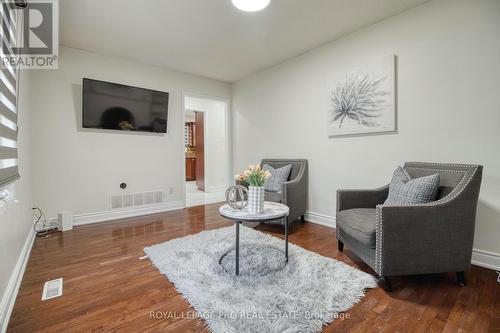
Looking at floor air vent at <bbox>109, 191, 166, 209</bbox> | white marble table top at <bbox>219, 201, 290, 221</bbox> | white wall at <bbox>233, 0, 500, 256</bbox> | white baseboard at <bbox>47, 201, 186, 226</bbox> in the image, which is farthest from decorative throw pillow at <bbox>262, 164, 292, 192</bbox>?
floor air vent at <bbox>109, 191, 166, 209</bbox>

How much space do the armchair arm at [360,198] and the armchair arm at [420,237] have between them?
0.66 meters

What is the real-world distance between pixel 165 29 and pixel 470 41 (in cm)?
305

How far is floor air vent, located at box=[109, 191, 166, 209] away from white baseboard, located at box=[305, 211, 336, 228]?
2.47 metres

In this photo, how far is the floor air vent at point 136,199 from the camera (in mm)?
3656

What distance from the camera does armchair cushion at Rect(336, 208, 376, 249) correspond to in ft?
5.88

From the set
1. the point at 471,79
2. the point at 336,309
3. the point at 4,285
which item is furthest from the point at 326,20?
the point at 4,285

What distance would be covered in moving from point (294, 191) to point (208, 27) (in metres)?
2.24

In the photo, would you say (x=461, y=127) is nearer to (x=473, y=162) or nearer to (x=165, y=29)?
(x=473, y=162)

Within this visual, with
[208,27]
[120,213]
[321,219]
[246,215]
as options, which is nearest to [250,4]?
[208,27]

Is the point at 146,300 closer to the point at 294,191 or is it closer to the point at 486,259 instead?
the point at 294,191

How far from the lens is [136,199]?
12.6 feet

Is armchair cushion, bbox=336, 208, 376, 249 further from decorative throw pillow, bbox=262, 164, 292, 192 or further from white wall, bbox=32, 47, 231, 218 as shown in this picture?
white wall, bbox=32, 47, 231, 218

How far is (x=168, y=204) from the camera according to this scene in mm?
4172

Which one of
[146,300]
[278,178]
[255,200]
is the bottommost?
[146,300]
